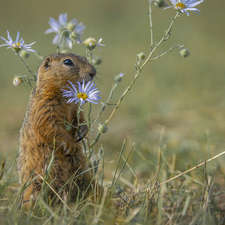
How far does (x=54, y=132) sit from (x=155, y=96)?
18.5 feet

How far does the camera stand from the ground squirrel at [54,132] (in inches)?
109

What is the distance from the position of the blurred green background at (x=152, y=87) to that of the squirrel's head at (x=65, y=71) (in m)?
0.33

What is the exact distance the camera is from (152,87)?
21.7 ft

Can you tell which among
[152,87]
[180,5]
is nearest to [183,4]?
[180,5]

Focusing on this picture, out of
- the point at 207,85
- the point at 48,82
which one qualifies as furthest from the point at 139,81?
the point at 48,82

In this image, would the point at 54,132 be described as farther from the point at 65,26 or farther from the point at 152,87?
the point at 152,87

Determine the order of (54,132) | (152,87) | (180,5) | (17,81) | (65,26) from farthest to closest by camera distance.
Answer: (152,87)
(65,26)
(54,132)
(17,81)
(180,5)

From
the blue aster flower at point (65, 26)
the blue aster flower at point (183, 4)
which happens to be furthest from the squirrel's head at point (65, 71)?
the blue aster flower at point (183, 4)

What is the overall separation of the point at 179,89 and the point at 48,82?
6.01 metres

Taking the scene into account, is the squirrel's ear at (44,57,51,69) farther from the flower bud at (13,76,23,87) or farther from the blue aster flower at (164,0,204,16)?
the blue aster flower at (164,0,204,16)

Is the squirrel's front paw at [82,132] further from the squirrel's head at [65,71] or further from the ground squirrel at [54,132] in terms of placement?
the squirrel's head at [65,71]

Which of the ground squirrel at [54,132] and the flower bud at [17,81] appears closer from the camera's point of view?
the flower bud at [17,81]

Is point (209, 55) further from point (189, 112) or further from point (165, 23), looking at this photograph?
point (189, 112)

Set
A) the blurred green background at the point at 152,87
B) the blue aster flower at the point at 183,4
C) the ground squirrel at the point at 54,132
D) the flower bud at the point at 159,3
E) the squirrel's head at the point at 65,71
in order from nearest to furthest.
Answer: the blue aster flower at the point at 183,4 < the flower bud at the point at 159,3 < the ground squirrel at the point at 54,132 < the squirrel's head at the point at 65,71 < the blurred green background at the point at 152,87
